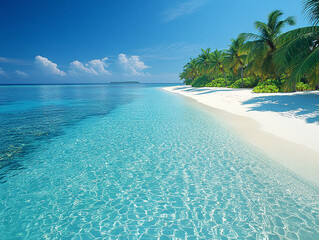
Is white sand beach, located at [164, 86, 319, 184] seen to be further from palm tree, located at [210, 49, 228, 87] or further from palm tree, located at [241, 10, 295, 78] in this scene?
palm tree, located at [210, 49, 228, 87]

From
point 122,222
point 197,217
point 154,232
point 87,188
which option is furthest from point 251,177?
point 87,188

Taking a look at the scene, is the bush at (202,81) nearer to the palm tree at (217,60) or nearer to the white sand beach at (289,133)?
→ the palm tree at (217,60)

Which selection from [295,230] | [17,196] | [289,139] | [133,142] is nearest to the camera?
[295,230]

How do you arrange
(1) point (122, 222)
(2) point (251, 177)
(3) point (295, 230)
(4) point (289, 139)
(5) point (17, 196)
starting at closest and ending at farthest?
(3) point (295, 230)
(1) point (122, 222)
(5) point (17, 196)
(2) point (251, 177)
(4) point (289, 139)

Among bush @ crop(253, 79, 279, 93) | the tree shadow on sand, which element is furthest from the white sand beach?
bush @ crop(253, 79, 279, 93)

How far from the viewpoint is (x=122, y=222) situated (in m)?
3.34

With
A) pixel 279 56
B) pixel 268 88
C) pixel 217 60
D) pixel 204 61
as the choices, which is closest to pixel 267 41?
pixel 268 88

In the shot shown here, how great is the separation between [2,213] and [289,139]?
948 cm

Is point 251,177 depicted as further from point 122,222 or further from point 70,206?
point 70,206

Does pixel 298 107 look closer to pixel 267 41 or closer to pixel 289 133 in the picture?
pixel 289 133

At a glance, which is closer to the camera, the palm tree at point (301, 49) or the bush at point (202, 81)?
the palm tree at point (301, 49)

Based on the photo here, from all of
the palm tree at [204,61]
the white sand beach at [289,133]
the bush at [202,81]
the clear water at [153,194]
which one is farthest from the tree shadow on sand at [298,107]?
the bush at [202,81]

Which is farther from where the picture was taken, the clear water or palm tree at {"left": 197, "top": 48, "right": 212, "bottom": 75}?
palm tree at {"left": 197, "top": 48, "right": 212, "bottom": 75}

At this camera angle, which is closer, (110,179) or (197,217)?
(197,217)
